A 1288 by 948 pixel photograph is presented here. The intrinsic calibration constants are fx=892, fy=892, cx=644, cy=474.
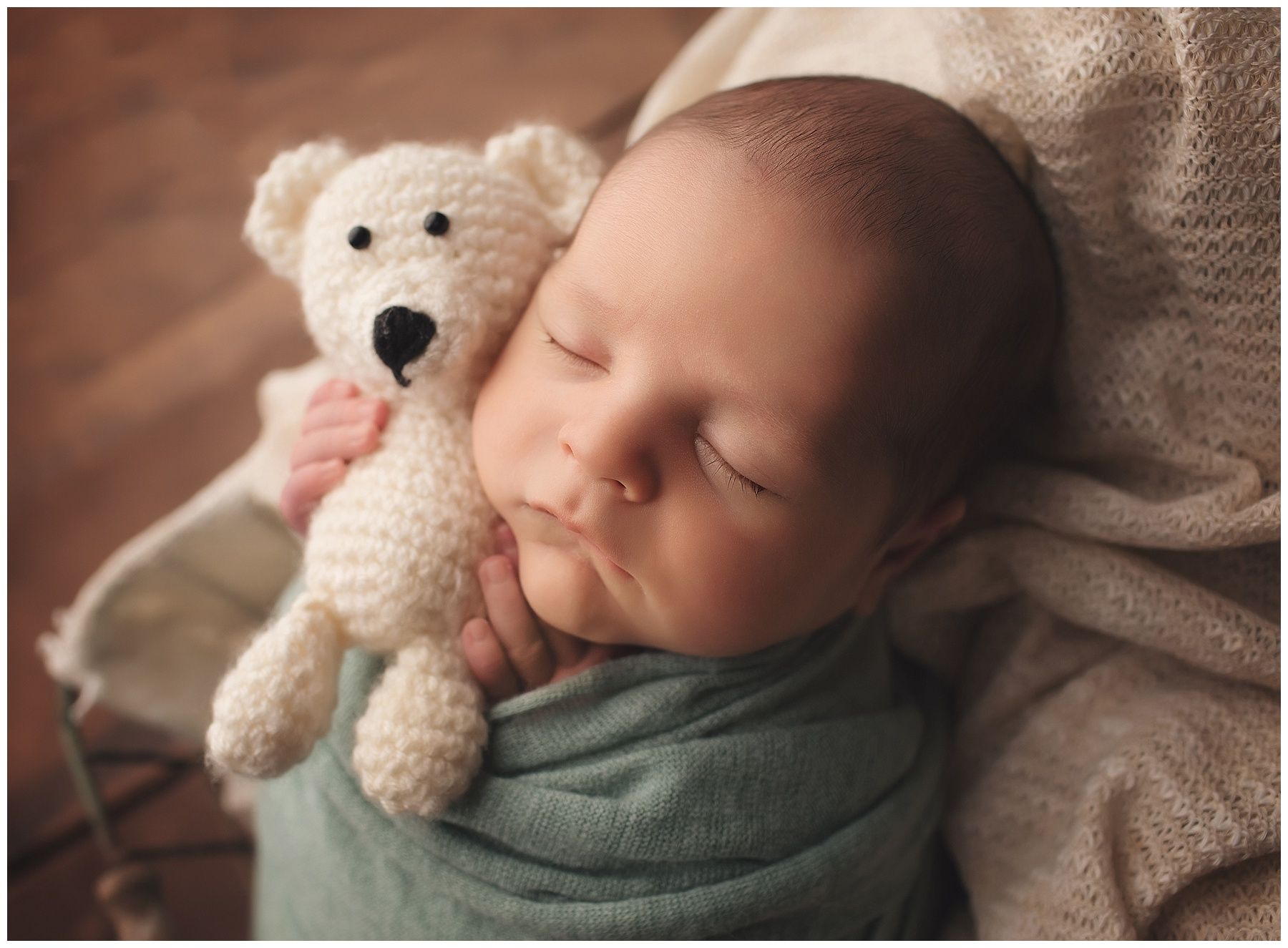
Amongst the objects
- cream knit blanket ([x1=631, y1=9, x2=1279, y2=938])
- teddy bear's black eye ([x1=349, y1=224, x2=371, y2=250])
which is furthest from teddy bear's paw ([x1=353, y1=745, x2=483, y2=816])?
cream knit blanket ([x1=631, y1=9, x2=1279, y2=938])

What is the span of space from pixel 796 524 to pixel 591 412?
0.16m

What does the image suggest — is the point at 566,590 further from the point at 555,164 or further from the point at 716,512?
the point at 555,164

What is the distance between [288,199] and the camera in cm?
67

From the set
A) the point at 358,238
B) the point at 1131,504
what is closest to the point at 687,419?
the point at 358,238

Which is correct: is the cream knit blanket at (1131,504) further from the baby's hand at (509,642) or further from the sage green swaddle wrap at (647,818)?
the baby's hand at (509,642)

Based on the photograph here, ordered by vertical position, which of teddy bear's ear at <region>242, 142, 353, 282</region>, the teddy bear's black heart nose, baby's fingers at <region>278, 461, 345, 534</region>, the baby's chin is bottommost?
the baby's chin

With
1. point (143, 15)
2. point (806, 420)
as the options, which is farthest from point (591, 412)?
point (143, 15)

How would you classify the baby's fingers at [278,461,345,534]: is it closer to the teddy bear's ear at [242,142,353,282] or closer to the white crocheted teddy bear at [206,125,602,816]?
the white crocheted teddy bear at [206,125,602,816]

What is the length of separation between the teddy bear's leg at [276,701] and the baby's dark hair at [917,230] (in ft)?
1.33

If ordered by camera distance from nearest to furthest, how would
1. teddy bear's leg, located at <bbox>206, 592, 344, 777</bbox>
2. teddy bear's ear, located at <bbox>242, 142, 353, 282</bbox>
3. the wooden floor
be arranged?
teddy bear's leg, located at <bbox>206, 592, 344, 777</bbox> < teddy bear's ear, located at <bbox>242, 142, 353, 282</bbox> < the wooden floor

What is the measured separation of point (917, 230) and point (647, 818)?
47 centimetres

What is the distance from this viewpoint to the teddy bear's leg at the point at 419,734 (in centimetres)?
60

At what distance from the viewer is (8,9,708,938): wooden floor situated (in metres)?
1.11

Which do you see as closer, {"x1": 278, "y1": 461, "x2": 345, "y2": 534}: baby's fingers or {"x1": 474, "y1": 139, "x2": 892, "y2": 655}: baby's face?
{"x1": 474, "y1": 139, "x2": 892, "y2": 655}: baby's face
